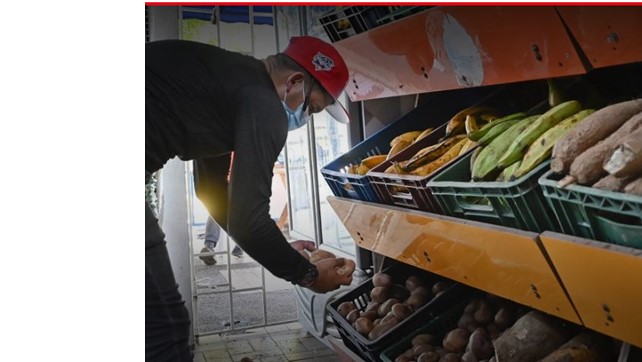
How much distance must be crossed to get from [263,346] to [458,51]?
3.07ft

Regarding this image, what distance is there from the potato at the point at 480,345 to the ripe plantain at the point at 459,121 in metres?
0.62

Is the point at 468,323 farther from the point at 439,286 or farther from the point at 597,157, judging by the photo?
the point at 597,157

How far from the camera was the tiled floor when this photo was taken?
1.81 m

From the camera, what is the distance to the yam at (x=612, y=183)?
1.43m

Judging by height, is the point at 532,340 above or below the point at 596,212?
below

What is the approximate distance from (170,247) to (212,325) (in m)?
0.31

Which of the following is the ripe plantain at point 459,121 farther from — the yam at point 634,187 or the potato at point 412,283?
the yam at point 634,187

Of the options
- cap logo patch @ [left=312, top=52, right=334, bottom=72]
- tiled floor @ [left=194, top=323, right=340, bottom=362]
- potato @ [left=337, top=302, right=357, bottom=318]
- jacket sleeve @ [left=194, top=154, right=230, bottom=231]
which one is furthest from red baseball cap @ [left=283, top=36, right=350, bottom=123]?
potato @ [left=337, top=302, right=357, bottom=318]

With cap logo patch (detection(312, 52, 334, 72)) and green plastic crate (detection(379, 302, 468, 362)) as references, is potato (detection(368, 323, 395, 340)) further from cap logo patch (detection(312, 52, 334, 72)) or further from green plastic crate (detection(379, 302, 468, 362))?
cap logo patch (detection(312, 52, 334, 72))

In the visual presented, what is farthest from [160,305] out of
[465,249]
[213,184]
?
[465,249]

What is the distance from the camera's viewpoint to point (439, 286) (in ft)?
7.84

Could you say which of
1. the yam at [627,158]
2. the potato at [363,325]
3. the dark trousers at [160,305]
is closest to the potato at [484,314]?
the potato at [363,325]

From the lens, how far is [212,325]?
1.84m
